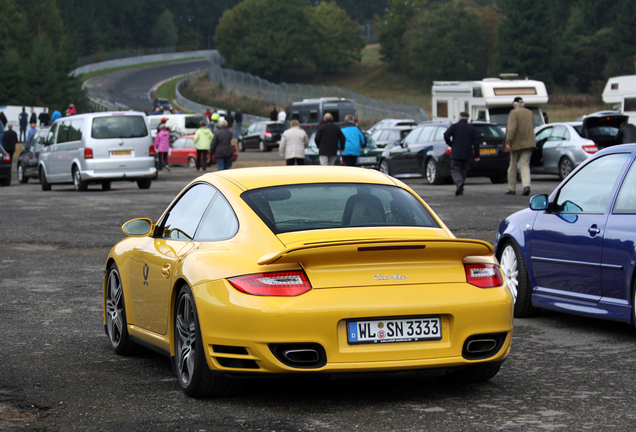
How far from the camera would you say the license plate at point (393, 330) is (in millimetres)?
4762

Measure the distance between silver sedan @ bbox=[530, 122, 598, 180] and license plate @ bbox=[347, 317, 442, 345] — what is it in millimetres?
19010

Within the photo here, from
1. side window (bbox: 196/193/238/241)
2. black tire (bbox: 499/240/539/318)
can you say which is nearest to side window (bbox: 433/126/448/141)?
black tire (bbox: 499/240/539/318)

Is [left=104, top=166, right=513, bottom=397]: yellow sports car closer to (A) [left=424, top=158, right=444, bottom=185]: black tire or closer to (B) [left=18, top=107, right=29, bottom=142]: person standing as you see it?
(A) [left=424, top=158, right=444, bottom=185]: black tire

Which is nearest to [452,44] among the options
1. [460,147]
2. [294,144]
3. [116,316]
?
[294,144]

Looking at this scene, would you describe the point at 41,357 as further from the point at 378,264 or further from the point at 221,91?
the point at 221,91

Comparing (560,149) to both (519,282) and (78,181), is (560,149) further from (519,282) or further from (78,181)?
(519,282)

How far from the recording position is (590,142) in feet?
77.6

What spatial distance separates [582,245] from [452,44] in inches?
3974

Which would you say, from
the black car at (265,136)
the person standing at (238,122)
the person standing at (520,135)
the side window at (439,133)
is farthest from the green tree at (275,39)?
the person standing at (520,135)

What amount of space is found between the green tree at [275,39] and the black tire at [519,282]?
10814cm

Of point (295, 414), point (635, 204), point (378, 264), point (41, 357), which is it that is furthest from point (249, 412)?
point (635, 204)

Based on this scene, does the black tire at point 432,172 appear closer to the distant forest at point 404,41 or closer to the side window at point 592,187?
the side window at point 592,187

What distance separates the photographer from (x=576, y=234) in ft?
23.5

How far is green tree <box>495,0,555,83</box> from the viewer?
97125 millimetres
